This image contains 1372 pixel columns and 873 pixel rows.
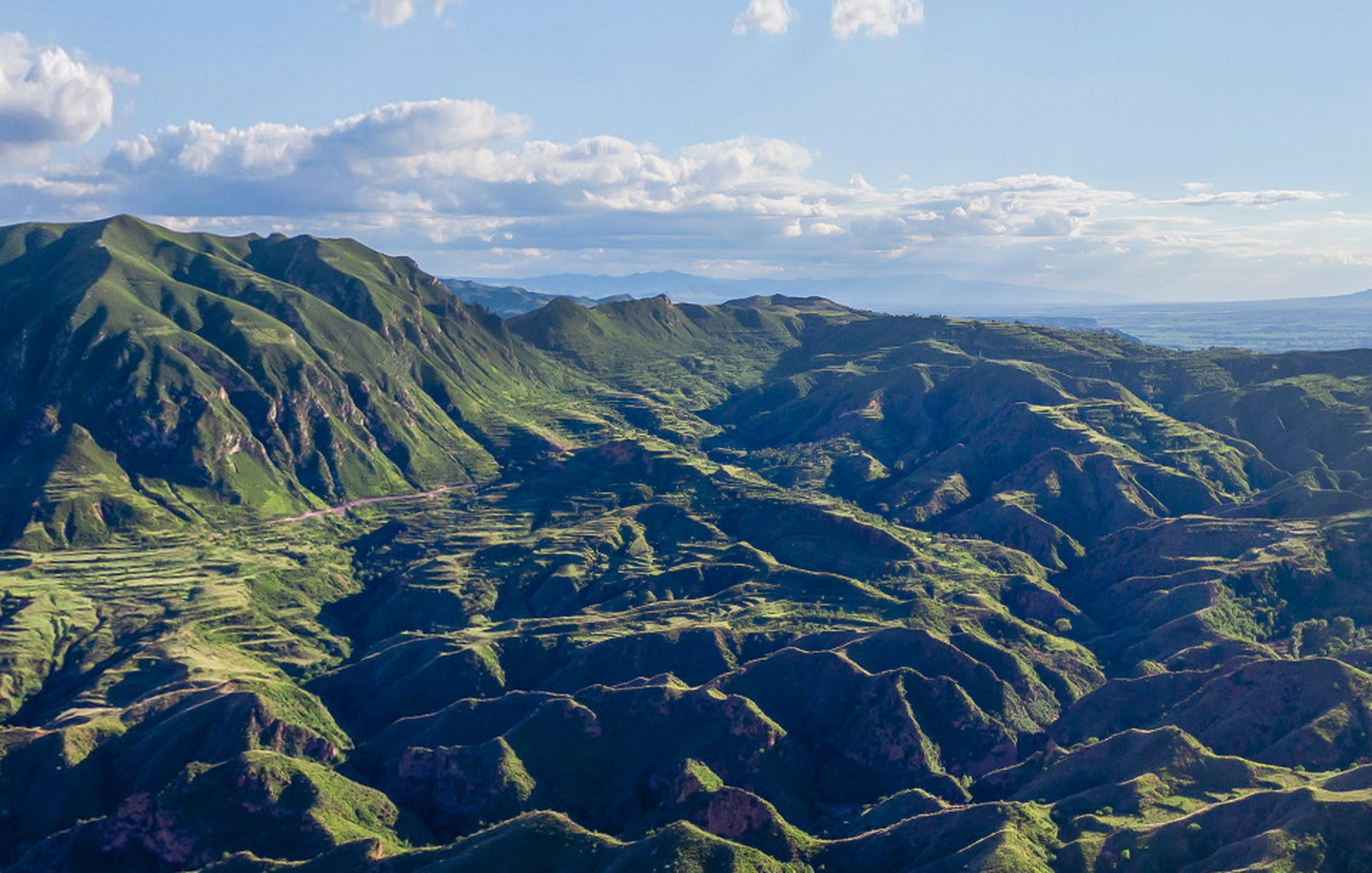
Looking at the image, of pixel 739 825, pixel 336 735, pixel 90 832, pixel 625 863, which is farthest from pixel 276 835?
pixel 739 825

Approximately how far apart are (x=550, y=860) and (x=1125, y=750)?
81449 millimetres

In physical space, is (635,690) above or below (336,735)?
above

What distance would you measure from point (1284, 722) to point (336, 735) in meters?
155

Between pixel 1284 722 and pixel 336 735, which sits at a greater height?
pixel 1284 722

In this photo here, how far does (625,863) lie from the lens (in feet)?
403

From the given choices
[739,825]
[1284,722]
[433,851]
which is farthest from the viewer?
[1284,722]

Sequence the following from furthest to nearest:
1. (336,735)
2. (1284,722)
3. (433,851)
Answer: (336,735) → (1284,722) → (433,851)

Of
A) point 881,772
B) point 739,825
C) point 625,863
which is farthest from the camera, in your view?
point 881,772

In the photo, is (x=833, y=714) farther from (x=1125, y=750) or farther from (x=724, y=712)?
→ (x=1125, y=750)

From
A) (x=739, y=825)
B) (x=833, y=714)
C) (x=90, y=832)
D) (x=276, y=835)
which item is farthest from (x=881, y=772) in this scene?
(x=90, y=832)

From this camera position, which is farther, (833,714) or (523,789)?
(833,714)

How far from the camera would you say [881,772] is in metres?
173

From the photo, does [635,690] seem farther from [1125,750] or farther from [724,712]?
[1125,750]

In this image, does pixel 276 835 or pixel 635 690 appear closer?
pixel 276 835
